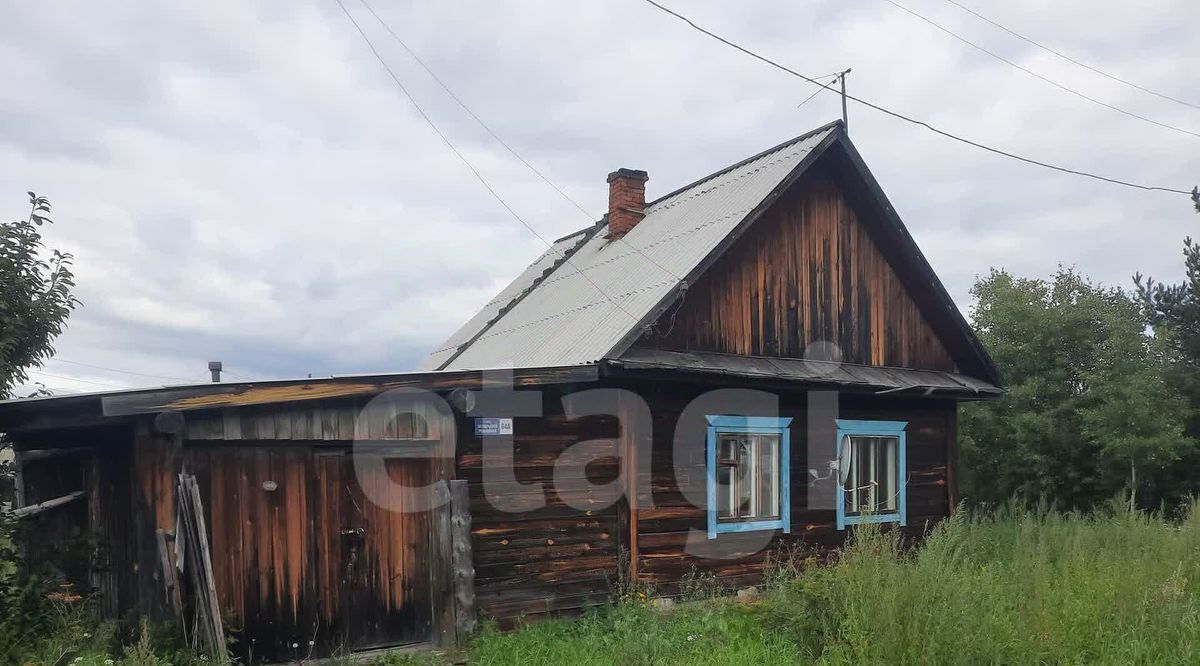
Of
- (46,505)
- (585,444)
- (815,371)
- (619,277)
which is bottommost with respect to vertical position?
(46,505)

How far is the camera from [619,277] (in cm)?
1188

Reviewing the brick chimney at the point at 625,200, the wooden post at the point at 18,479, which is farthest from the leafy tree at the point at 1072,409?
the wooden post at the point at 18,479

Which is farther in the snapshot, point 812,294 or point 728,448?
point 812,294

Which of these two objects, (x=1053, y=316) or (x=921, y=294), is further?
(x=1053, y=316)

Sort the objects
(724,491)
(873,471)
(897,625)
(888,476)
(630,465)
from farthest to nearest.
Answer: (888,476), (873,471), (724,491), (630,465), (897,625)

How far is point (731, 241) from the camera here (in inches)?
396

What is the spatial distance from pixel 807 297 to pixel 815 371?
109 centimetres

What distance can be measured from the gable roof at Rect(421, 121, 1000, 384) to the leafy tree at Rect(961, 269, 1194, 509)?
10459 mm

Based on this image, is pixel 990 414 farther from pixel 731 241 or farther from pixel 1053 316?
pixel 731 241

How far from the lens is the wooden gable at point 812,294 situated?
33.8ft

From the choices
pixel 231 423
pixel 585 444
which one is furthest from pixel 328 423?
pixel 585 444

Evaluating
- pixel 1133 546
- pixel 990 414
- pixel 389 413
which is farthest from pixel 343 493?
pixel 990 414

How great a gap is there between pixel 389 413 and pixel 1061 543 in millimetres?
8134

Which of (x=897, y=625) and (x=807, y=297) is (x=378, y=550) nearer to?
(x=897, y=625)
